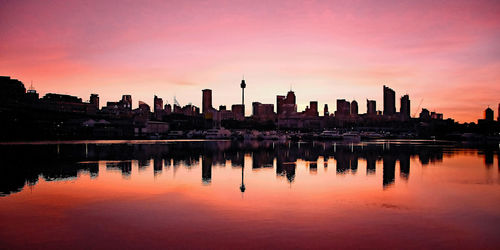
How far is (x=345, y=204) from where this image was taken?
904 inches

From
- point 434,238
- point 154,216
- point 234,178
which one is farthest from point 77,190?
point 434,238

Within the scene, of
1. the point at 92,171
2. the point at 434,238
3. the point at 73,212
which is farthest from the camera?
the point at 92,171

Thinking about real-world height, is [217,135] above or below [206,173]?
above

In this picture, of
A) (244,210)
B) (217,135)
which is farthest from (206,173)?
(217,135)

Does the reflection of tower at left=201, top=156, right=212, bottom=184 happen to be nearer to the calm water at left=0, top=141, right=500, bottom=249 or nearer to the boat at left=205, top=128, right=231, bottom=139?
the calm water at left=0, top=141, right=500, bottom=249

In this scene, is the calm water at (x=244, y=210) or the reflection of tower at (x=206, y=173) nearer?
the calm water at (x=244, y=210)

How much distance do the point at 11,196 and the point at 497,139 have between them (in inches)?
8076

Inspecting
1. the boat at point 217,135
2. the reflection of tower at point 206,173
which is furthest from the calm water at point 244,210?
the boat at point 217,135

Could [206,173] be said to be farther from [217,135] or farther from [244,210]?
[217,135]

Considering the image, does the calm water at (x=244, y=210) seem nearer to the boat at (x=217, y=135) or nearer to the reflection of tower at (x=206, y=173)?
the reflection of tower at (x=206, y=173)

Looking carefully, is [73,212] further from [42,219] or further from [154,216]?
[154,216]

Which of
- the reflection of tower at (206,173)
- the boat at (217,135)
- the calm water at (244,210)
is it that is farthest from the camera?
the boat at (217,135)

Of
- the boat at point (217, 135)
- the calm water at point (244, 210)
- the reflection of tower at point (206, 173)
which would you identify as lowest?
the calm water at point (244, 210)

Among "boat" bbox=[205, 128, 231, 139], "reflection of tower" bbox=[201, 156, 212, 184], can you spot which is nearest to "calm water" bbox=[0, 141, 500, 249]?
"reflection of tower" bbox=[201, 156, 212, 184]
